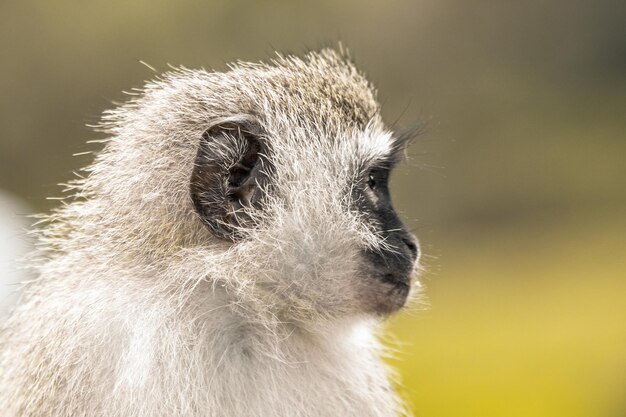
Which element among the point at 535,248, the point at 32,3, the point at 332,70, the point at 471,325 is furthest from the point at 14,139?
the point at 332,70

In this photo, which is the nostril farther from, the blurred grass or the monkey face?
the blurred grass

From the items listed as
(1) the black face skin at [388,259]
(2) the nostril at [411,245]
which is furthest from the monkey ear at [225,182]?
(2) the nostril at [411,245]

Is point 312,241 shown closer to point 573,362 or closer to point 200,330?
point 200,330

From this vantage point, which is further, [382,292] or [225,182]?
[382,292]

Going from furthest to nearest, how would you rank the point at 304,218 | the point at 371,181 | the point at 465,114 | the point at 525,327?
the point at 465,114 → the point at 525,327 → the point at 371,181 → the point at 304,218

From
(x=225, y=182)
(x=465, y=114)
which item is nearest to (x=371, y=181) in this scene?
(x=225, y=182)

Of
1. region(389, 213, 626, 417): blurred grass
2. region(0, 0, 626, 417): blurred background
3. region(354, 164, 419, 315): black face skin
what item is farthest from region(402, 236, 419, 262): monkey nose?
region(0, 0, 626, 417): blurred background

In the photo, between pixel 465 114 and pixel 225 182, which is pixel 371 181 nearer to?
pixel 225 182
